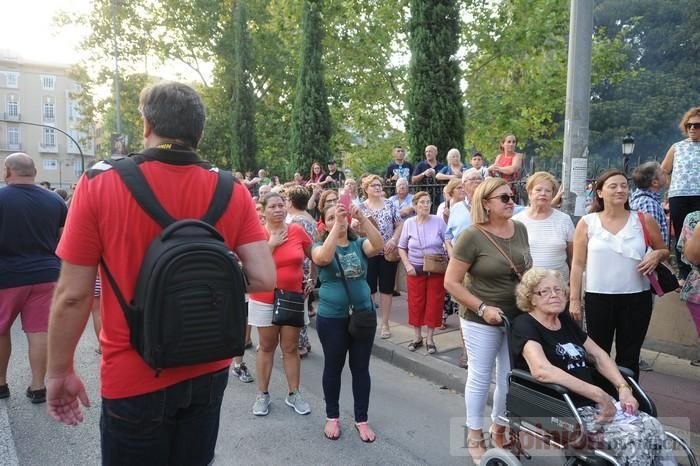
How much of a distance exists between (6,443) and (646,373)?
17.8ft

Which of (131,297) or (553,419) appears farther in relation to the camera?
(553,419)

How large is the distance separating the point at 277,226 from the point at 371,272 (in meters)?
2.92

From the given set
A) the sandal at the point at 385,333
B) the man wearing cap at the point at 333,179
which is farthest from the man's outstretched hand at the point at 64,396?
the man wearing cap at the point at 333,179

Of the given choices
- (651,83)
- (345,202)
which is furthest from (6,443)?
(651,83)

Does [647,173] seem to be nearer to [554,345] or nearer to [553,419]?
[554,345]

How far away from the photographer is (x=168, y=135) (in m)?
1.91

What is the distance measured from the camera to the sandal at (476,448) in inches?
136

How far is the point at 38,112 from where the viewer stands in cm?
7581

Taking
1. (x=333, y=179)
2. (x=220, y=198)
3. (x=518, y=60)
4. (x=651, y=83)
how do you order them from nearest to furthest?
1. (x=220, y=198)
2. (x=333, y=179)
3. (x=518, y=60)
4. (x=651, y=83)

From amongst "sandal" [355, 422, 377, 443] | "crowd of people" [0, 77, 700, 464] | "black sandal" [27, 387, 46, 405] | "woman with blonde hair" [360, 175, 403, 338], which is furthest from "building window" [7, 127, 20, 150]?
"sandal" [355, 422, 377, 443]

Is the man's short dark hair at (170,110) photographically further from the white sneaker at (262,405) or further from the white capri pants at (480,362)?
the white sneaker at (262,405)

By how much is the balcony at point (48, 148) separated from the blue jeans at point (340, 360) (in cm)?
8540

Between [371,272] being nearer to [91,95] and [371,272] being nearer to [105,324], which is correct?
[105,324]

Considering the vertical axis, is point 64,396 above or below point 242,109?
below
